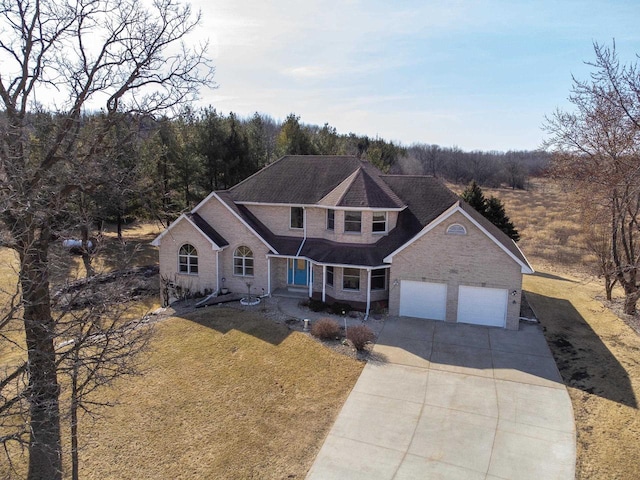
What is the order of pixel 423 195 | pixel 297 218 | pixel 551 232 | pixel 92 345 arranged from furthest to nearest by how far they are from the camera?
pixel 551 232, pixel 423 195, pixel 297 218, pixel 92 345

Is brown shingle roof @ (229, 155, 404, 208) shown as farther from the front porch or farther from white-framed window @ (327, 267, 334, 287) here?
white-framed window @ (327, 267, 334, 287)

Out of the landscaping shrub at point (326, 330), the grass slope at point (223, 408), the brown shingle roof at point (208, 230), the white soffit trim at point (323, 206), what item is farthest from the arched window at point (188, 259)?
the landscaping shrub at point (326, 330)

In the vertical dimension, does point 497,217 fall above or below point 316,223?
below

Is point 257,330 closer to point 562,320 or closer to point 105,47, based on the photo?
point 105,47

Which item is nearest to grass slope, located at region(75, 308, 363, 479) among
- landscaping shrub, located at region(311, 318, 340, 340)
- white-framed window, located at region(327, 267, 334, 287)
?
landscaping shrub, located at region(311, 318, 340, 340)

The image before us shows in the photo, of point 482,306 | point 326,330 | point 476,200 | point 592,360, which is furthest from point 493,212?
point 326,330

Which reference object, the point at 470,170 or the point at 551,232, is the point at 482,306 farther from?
the point at 470,170

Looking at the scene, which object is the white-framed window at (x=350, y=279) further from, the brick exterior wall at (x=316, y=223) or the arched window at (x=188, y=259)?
the arched window at (x=188, y=259)
